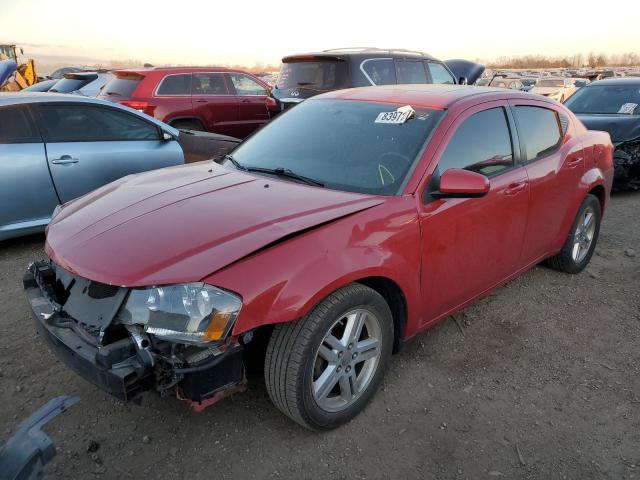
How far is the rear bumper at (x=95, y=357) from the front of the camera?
6.86ft

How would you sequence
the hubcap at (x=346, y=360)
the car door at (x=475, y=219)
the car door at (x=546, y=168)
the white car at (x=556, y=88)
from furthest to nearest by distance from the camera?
1. the white car at (x=556, y=88)
2. the car door at (x=546, y=168)
3. the car door at (x=475, y=219)
4. the hubcap at (x=346, y=360)

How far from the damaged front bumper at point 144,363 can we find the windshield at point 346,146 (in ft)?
3.94

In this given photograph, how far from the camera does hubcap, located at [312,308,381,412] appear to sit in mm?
2537

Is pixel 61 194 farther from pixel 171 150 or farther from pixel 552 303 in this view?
pixel 552 303

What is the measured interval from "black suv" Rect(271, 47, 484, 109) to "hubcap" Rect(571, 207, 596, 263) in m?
4.03

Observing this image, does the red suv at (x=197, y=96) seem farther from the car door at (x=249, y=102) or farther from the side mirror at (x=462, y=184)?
the side mirror at (x=462, y=184)

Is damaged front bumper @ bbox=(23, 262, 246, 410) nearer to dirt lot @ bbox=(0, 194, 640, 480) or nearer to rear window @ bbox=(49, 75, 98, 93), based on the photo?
dirt lot @ bbox=(0, 194, 640, 480)

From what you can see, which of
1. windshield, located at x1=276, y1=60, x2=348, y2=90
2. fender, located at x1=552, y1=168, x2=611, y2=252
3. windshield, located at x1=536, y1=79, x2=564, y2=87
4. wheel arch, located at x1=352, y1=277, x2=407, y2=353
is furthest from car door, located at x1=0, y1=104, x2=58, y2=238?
windshield, located at x1=536, y1=79, x2=564, y2=87

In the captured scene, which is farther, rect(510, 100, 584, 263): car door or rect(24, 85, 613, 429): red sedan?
rect(510, 100, 584, 263): car door

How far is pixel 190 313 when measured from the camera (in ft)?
7.06

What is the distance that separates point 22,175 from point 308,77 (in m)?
4.67

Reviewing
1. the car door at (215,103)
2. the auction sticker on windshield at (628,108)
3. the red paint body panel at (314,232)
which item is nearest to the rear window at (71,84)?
the car door at (215,103)

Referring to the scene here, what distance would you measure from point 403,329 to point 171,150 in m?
3.84

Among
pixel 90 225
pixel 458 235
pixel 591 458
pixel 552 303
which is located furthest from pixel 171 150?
pixel 591 458
